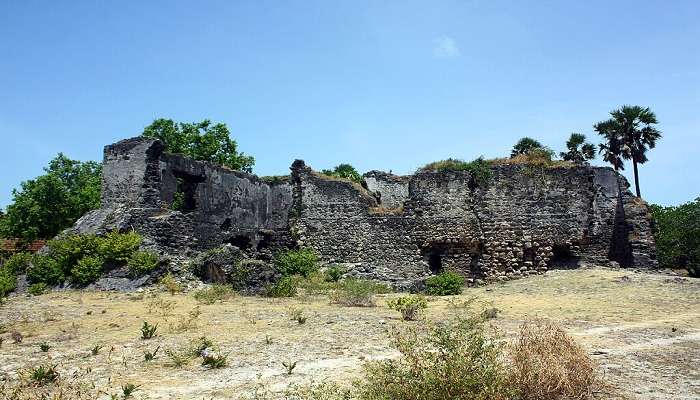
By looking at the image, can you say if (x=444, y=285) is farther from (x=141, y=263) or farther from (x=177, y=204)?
(x=177, y=204)

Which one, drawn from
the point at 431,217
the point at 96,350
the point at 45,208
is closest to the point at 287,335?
the point at 96,350

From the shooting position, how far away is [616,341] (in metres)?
7.93

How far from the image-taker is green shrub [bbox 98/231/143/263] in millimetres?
15500

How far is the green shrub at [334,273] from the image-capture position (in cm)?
1886

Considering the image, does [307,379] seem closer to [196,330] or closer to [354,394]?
[354,394]

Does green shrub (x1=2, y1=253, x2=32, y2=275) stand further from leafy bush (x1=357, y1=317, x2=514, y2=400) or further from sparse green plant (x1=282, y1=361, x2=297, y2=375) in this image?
leafy bush (x1=357, y1=317, x2=514, y2=400)

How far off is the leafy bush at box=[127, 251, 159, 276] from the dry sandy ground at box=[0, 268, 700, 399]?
3.94 ft

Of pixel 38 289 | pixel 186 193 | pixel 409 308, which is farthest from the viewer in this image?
pixel 186 193

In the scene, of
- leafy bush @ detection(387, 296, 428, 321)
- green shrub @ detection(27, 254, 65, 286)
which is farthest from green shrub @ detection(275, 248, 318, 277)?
leafy bush @ detection(387, 296, 428, 321)

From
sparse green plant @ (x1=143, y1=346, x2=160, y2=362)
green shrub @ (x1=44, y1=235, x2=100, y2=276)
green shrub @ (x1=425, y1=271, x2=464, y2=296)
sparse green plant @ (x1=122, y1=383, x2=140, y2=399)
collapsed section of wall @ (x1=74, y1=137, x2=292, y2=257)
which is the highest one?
collapsed section of wall @ (x1=74, y1=137, x2=292, y2=257)

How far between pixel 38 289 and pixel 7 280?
1176mm

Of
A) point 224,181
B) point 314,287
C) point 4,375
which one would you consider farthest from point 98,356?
point 224,181

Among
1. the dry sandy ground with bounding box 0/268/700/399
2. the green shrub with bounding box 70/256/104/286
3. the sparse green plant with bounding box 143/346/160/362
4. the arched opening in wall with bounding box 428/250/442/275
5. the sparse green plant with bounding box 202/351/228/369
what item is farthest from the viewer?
the arched opening in wall with bounding box 428/250/442/275

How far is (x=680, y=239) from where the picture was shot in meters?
28.0
